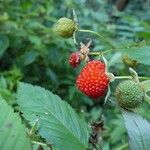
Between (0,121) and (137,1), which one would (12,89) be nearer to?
(0,121)

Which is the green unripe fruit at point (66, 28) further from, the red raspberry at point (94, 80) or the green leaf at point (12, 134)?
the green leaf at point (12, 134)

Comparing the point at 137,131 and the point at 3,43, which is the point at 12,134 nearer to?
the point at 137,131

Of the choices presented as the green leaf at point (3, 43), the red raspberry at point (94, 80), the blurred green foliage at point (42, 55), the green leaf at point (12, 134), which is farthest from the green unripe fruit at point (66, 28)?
the green leaf at point (3, 43)

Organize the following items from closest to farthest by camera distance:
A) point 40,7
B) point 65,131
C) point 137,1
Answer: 1. point 65,131
2. point 40,7
3. point 137,1

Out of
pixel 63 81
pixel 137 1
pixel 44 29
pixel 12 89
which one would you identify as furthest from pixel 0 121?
pixel 137 1

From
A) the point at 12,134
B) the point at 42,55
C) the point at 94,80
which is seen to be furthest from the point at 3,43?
the point at 12,134
